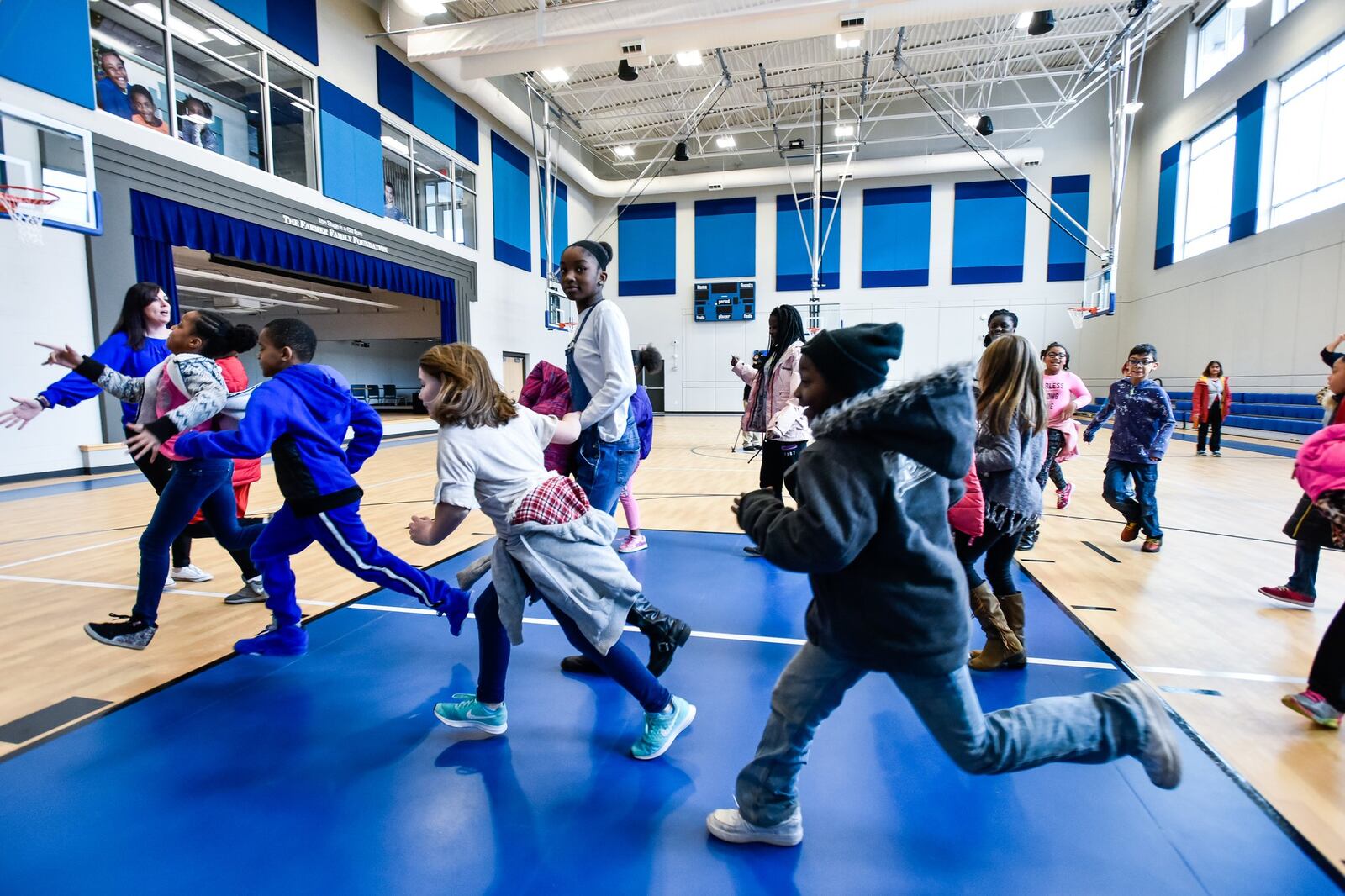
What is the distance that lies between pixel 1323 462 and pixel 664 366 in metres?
17.2

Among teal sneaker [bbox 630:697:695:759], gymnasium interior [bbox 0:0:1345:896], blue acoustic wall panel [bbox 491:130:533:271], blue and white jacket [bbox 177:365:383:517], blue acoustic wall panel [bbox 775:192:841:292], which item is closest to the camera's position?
gymnasium interior [bbox 0:0:1345:896]

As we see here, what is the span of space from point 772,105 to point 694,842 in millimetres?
15361

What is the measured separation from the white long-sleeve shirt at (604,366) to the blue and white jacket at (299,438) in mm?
821

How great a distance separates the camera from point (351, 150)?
10297 mm

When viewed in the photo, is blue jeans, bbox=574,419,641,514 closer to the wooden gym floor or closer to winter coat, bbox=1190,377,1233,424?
the wooden gym floor

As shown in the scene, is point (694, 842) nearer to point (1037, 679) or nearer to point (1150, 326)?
point (1037, 679)

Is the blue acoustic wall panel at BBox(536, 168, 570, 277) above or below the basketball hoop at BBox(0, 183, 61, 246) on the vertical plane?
above

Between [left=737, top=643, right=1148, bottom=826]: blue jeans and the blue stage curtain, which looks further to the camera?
the blue stage curtain

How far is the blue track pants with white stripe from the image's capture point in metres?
2.23

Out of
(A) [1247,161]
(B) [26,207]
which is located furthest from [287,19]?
(A) [1247,161]

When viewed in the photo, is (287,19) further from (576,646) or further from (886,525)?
(886,525)

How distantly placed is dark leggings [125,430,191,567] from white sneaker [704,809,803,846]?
269cm

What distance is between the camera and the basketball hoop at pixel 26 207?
18.0 feet

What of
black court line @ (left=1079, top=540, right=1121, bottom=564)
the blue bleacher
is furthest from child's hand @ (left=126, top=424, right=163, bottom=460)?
the blue bleacher
